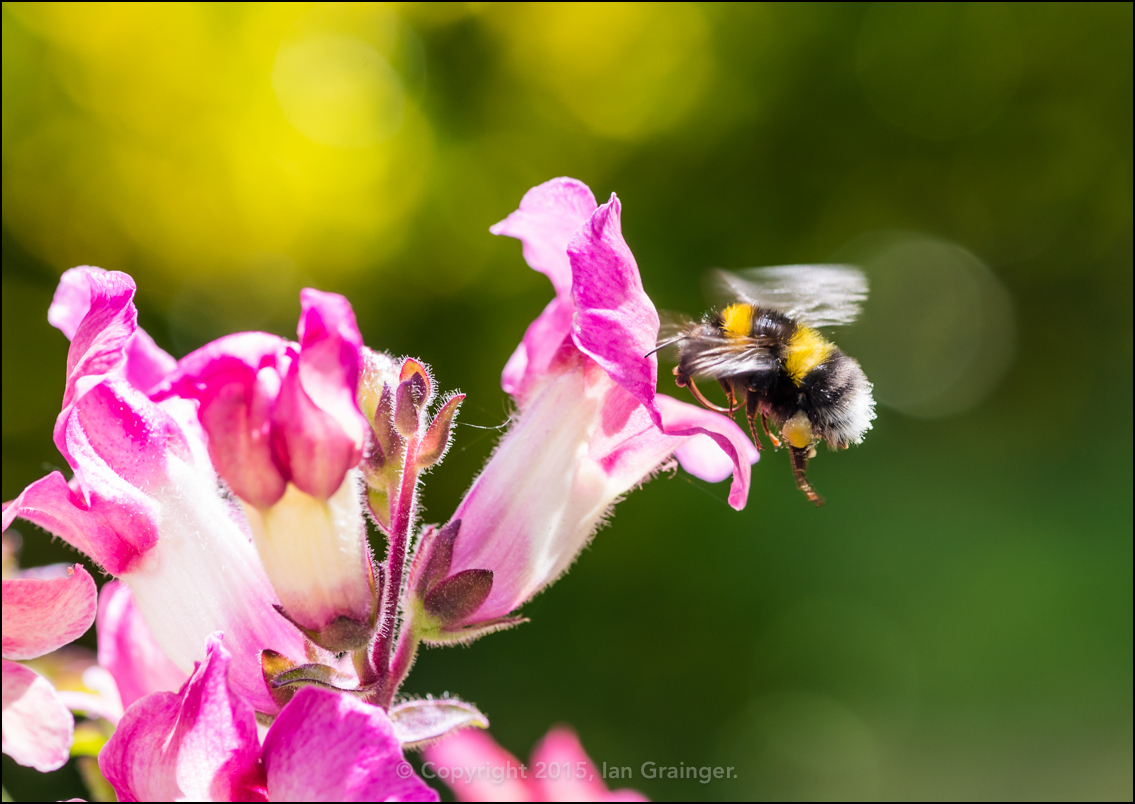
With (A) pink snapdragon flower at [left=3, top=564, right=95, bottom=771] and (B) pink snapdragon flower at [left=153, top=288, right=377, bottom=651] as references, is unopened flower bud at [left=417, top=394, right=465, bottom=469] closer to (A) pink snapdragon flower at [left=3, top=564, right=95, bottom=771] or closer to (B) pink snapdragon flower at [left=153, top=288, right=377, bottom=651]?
(B) pink snapdragon flower at [left=153, top=288, right=377, bottom=651]

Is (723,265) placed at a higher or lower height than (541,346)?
higher

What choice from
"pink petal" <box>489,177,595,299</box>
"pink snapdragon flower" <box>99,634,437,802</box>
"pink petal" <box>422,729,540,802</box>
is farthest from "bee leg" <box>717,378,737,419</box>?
"pink snapdragon flower" <box>99,634,437,802</box>

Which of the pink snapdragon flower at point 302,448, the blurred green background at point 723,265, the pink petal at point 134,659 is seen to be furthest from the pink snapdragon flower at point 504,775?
the blurred green background at point 723,265

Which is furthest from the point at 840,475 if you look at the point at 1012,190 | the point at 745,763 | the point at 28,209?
the point at 28,209

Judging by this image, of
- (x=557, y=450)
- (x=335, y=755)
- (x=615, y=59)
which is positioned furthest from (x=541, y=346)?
(x=615, y=59)

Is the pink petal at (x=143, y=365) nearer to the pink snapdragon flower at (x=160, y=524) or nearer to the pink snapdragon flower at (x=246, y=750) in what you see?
the pink snapdragon flower at (x=160, y=524)

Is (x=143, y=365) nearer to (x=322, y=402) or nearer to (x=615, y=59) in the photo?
(x=322, y=402)
